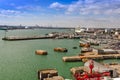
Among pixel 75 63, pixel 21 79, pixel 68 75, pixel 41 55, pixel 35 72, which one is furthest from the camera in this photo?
pixel 41 55

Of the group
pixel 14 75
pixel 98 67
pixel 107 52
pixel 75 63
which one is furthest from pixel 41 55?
pixel 98 67

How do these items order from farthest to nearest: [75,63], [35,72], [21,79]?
[75,63]
[35,72]
[21,79]

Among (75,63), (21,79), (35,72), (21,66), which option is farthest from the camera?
(75,63)

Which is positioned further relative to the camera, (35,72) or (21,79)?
(35,72)

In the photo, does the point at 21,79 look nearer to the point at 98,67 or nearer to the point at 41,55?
the point at 98,67

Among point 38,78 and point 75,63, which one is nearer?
point 38,78

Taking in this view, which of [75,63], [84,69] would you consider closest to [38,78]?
[84,69]

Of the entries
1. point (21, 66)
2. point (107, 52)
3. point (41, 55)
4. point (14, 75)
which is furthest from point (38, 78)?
point (107, 52)

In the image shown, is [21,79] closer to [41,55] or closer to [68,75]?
[68,75]

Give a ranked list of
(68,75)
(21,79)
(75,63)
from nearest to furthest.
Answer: (21,79) < (68,75) < (75,63)

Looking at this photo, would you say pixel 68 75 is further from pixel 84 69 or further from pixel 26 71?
pixel 26 71
